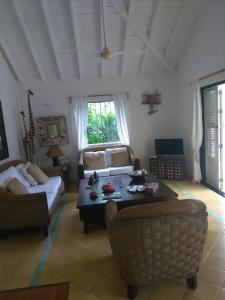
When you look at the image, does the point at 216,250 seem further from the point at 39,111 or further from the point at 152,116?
the point at 39,111

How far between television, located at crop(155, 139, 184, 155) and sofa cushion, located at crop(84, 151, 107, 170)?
4.34 feet

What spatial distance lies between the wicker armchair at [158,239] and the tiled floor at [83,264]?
250 millimetres

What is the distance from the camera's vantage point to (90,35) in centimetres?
423

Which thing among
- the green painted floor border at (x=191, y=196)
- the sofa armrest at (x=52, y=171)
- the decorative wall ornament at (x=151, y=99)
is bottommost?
the green painted floor border at (x=191, y=196)

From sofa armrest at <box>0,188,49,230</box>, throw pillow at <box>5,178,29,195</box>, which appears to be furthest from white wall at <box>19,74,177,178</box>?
sofa armrest at <box>0,188,49,230</box>

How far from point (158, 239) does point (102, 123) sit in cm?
431

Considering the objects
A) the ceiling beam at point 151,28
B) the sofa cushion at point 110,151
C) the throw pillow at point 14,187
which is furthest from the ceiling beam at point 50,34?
the throw pillow at point 14,187

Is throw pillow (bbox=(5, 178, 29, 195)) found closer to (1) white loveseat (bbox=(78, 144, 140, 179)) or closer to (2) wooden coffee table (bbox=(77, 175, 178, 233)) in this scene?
(2) wooden coffee table (bbox=(77, 175, 178, 233))

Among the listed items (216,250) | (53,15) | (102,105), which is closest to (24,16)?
(53,15)

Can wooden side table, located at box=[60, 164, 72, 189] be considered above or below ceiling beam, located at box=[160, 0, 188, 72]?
below

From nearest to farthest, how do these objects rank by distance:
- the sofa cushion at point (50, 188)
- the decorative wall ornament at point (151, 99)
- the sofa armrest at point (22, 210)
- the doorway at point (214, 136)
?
the sofa armrest at point (22, 210), the sofa cushion at point (50, 188), the doorway at point (214, 136), the decorative wall ornament at point (151, 99)

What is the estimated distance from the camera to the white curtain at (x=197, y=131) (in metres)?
4.29

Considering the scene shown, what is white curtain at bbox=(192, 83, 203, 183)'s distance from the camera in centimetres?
429

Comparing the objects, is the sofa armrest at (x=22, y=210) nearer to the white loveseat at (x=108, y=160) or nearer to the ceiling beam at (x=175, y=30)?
the white loveseat at (x=108, y=160)
